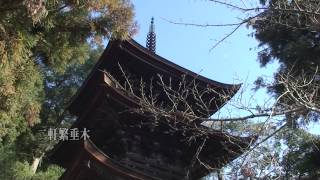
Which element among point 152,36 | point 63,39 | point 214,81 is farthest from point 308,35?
point 63,39

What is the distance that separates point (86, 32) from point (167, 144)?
331 centimetres

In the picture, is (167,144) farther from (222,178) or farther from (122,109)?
(222,178)

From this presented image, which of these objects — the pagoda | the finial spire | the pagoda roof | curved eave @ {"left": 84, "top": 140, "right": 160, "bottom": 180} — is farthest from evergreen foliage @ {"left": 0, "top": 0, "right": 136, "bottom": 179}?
the finial spire

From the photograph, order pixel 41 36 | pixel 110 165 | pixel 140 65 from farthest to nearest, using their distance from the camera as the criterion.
A: pixel 140 65 → pixel 110 165 → pixel 41 36

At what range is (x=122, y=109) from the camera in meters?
8.58

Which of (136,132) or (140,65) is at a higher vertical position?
(140,65)

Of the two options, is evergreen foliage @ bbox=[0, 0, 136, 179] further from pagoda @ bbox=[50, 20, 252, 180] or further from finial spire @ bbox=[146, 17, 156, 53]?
finial spire @ bbox=[146, 17, 156, 53]

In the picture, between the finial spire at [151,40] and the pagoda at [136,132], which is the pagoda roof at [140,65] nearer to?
the pagoda at [136,132]

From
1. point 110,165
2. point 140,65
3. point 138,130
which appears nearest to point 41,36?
point 110,165

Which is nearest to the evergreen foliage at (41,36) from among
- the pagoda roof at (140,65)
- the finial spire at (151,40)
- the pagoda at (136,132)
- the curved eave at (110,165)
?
the curved eave at (110,165)

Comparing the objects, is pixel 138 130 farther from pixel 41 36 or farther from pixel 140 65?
pixel 41 36

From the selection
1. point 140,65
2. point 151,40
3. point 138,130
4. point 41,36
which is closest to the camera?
point 41,36

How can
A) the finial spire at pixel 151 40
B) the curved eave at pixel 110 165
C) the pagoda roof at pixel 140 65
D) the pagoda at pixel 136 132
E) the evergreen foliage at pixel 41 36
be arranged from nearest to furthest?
the evergreen foliage at pixel 41 36
the curved eave at pixel 110 165
the pagoda at pixel 136 132
the pagoda roof at pixel 140 65
the finial spire at pixel 151 40

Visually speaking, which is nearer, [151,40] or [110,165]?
[110,165]
